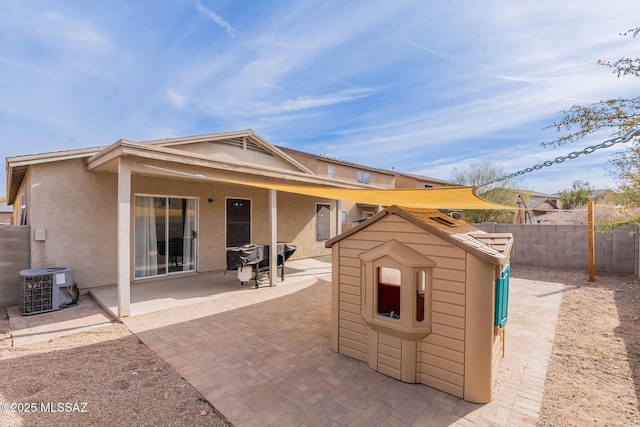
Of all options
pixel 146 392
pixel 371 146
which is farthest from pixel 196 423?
pixel 371 146

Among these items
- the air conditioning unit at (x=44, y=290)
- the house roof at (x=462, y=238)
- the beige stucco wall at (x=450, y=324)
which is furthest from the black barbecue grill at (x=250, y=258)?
the beige stucco wall at (x=450, y=324)

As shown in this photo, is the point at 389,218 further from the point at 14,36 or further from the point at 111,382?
the point at 14,36

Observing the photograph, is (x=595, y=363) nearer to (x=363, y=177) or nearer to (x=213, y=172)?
(x=213, y=172)

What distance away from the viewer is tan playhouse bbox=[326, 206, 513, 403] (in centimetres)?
298

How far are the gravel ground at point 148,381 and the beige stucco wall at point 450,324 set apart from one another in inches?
27.7

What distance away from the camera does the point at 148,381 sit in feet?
11.3

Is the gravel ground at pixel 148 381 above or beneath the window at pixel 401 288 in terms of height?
beneath

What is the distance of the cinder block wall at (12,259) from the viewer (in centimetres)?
612

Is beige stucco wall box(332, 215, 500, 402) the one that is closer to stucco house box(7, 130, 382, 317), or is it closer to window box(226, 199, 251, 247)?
stucco house box(7, 130, 382, 317)

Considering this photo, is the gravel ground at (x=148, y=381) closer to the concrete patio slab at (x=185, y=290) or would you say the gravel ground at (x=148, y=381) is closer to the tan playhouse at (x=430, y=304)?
the tan playhouse at (x=430, y=304)

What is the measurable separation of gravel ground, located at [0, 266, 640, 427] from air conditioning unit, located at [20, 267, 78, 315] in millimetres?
437

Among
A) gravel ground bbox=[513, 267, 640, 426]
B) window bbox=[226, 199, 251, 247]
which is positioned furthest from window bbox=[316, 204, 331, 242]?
gravel ground bbox=[513, 267, 640, 426]

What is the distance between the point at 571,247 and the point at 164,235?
13408 mm

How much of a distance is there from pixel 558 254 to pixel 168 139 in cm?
1372
